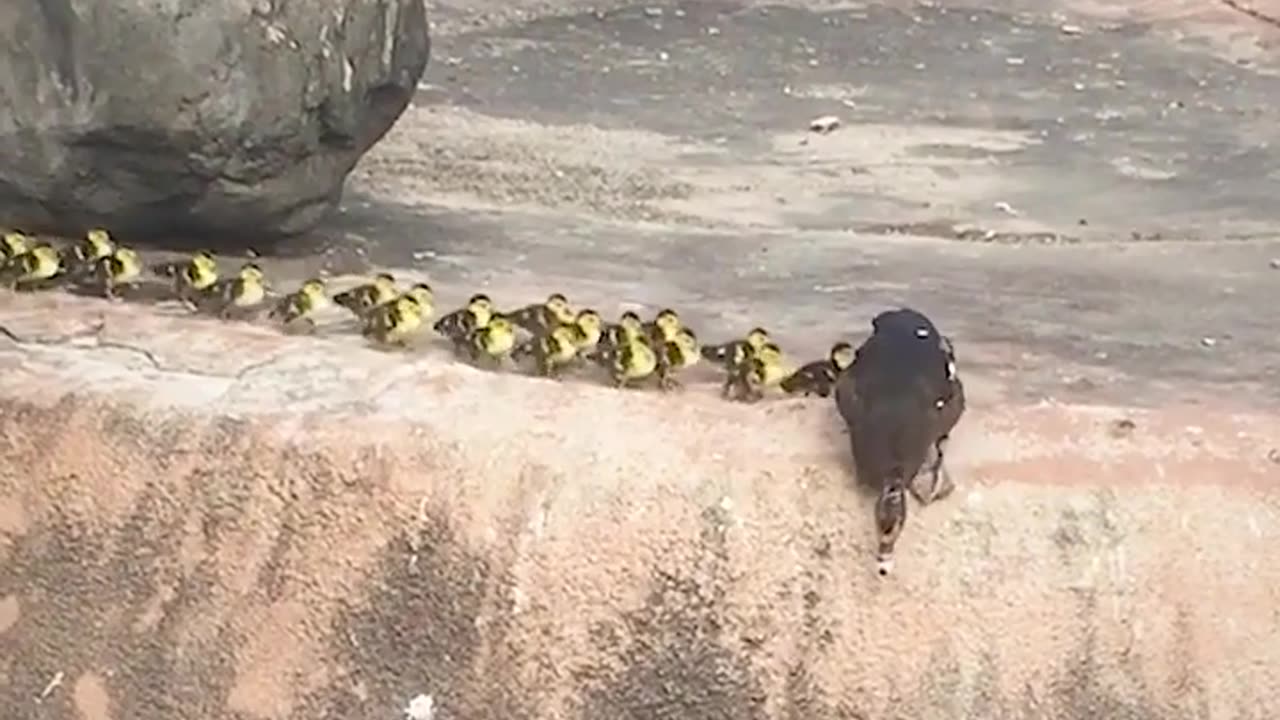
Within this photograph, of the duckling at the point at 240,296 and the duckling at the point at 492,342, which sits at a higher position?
the duckling at the point at 492,342

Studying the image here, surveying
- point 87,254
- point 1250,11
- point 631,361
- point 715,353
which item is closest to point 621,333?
point 631,361

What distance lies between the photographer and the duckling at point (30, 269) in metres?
4.76

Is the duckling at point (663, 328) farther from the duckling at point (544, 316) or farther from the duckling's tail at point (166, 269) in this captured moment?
the duckling's tail at point (166, 269)

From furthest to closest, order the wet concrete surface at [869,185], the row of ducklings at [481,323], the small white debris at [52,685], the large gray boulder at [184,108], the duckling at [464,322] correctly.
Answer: the wet concrete surface at [869,185]
the large gray boulder at [184,108]
the duckling at [464,322]
the row of ducklings at [481,323]
the small white debris at [52,685]

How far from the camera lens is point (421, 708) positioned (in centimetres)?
397

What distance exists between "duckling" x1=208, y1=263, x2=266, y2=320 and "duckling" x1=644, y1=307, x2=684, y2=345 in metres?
0.82

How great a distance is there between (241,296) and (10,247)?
1.64ft

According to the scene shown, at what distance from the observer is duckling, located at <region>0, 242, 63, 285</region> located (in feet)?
15.6

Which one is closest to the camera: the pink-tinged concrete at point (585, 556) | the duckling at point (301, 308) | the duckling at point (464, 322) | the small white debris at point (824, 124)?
the pink-tinged concrete at point (585, 556)

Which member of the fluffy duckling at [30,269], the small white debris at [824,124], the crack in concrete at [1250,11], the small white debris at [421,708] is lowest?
the crack in concrete at [1250,11]

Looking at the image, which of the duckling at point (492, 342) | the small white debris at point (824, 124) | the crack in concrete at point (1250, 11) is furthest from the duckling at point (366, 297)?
the crack in concrete at point (1250, 11)

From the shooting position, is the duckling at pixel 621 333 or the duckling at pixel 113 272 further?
the duckling at pixel 113 272

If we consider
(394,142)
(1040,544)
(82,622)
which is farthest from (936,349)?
(394,142)

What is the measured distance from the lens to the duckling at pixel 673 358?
4.33m
